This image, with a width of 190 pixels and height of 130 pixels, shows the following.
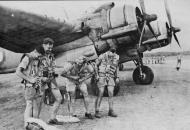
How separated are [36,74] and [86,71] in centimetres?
162

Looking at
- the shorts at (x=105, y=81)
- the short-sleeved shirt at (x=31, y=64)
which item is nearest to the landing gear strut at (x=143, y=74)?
the shorts at (x=105, y=81)

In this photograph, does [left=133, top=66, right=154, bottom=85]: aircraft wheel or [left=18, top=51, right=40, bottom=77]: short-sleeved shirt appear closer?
[left=18, top=51, right=40, bottom=77]: short-sleeved shirt

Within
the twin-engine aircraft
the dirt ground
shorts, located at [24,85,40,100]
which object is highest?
the twin-engine aircraft

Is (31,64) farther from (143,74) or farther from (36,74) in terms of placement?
(143,74)

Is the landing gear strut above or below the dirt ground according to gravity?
above

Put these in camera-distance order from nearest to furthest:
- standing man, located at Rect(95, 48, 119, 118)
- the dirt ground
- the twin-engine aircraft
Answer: the dirt ground → standing man, located at Rect(95, 48, 119, 118) → the twin-engine aircraft

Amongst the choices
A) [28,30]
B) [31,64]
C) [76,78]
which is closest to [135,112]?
[76,78]

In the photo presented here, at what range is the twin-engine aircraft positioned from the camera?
8.84 meters

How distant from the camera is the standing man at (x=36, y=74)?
518 centimetres

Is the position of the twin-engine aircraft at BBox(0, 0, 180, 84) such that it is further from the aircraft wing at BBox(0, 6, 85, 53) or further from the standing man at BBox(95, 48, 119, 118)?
the standing man at BBox(95, 48, 119, 118)

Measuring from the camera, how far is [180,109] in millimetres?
7211

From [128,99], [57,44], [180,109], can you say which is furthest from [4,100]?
[180,109]

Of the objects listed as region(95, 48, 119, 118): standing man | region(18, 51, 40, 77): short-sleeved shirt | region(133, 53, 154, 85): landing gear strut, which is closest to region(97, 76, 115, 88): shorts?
region(95, 48, 119, 118): standing man

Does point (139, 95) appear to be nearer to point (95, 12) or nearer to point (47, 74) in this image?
point (95, 12)
